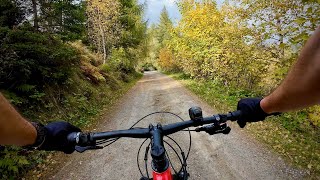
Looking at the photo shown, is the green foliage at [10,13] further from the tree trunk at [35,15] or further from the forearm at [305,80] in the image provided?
the forearm at [305,80]

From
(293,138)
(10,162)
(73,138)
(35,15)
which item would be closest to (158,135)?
(73,138)

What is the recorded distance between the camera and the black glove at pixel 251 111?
65.6 inches

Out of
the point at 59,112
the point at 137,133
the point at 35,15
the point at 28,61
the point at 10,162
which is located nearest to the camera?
the point at 137,133

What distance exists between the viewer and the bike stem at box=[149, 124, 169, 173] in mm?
1521

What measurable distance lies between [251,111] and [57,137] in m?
1.25

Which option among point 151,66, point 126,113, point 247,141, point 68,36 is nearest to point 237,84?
point 126,113

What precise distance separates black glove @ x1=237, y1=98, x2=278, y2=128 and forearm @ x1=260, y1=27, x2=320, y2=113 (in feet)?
1.89

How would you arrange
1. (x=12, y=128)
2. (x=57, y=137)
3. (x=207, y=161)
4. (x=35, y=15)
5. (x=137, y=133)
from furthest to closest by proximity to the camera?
(x=35, y=15)
(x=207, y=161)
(x=137, y=133)
(x=57, y=137)
(x=12, y=128)

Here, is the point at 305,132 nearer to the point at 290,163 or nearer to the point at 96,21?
the point at 290,163

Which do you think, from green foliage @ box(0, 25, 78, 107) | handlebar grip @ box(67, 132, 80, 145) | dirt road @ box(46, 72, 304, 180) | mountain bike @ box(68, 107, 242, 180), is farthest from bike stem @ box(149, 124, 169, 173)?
green foliage @ box(0, 25, 78, 107)

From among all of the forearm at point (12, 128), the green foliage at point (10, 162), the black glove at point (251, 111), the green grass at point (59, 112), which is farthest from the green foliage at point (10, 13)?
the black glove at point (251, 111)

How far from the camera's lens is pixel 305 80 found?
84 cm

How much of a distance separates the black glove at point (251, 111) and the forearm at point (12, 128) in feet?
4.29

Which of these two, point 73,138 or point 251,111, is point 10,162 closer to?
point 73,138
